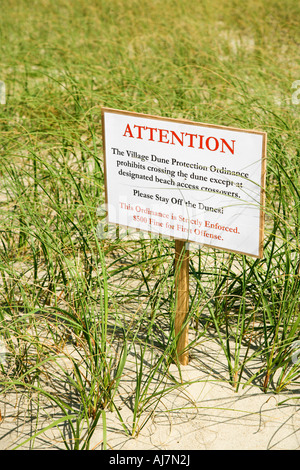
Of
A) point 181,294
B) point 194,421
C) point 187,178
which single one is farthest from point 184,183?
point 194,421

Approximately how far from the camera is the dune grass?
5.87 ft

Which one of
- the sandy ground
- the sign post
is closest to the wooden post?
the sign post

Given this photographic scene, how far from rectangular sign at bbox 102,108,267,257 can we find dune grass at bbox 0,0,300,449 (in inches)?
5.6

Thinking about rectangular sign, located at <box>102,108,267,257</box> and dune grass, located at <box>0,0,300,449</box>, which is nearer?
rectangular sign, located at <box>102,108,267,257</box>

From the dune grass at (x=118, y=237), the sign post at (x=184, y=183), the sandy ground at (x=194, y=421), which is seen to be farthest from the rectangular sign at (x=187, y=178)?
the sandy ground at (x=194, y=421)

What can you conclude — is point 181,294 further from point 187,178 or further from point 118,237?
point 118,237

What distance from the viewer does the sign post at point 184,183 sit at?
1675 mm

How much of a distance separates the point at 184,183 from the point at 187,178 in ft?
0.06

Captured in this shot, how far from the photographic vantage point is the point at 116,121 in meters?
1.86

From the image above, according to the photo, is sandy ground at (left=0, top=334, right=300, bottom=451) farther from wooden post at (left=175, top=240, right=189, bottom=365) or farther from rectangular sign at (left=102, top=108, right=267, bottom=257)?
rectangular sign at (left=102, top=108, right=267, bottom=257)
